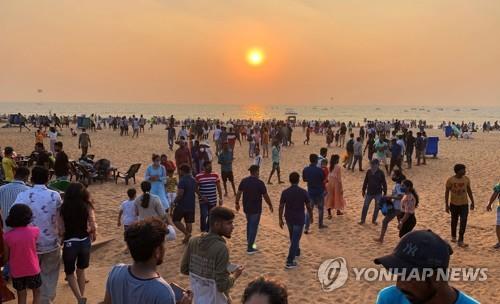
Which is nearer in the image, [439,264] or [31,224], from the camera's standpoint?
[439,264]

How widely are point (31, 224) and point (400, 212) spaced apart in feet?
21.6

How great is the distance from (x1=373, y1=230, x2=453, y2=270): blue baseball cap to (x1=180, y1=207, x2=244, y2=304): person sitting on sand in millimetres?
2150

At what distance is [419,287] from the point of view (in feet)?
6.11

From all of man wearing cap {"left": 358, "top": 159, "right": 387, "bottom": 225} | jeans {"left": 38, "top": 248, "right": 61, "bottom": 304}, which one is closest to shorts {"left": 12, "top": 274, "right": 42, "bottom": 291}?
jeans {"left": 38, "top": 248, "right": 61, "bottom": 304}

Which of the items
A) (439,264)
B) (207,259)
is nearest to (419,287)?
(439,264)

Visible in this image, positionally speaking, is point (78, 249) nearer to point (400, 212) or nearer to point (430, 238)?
point (430, 238)

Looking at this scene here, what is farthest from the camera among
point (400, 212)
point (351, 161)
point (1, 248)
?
point (351, 161)

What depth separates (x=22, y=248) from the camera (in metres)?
4.49

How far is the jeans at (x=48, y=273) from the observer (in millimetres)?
5047

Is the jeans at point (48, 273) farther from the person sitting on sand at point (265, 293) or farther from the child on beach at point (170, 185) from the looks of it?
the child on beach at point (170, 185)

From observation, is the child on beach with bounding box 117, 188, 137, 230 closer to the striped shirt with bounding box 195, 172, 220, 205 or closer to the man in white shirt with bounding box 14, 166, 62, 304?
the striped shirt with bounding box 195, 172, 220, 205

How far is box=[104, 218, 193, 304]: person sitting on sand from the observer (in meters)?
2.63

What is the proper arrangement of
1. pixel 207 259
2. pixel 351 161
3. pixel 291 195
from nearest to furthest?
1. pixel 207 259
2. pixel 291 195
3. pixel 351 161

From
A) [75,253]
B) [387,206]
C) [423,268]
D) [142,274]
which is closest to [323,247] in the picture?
[387,206]
